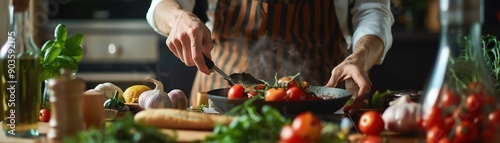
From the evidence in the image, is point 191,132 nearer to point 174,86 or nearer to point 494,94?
point 494,94

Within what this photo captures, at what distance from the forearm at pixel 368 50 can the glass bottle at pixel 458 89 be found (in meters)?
1.02

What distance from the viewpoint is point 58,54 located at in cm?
176

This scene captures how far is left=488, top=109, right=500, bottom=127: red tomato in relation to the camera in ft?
3.87

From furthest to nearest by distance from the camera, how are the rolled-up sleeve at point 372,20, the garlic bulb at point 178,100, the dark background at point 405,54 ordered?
the dark background at point 405,54 → the rolled-up sleeve at point 372,20 → the garlic bulb at point 178,100

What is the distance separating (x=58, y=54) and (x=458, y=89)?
3.09 feet

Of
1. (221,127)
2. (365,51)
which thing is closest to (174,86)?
(365,51)

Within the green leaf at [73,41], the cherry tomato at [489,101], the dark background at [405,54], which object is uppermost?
the green leaf at [73,41]

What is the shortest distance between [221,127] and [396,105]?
1.43ft

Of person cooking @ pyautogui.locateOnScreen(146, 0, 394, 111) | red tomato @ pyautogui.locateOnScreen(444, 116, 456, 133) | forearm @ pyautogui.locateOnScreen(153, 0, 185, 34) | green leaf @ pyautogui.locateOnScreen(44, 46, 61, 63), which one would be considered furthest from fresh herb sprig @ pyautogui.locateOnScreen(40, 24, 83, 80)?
red tomato @ pyautogui.locateOnScreen(444, 116, 456, 133)

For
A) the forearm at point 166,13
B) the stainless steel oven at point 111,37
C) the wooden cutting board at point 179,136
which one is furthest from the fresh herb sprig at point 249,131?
the stainless steel oven at point 111,37

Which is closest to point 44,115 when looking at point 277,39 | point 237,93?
point 237,93

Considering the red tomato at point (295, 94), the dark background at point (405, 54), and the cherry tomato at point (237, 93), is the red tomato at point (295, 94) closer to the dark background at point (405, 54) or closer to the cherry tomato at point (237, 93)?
the cherry tomato at point (237, 93)

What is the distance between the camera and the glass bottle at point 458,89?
1.18m

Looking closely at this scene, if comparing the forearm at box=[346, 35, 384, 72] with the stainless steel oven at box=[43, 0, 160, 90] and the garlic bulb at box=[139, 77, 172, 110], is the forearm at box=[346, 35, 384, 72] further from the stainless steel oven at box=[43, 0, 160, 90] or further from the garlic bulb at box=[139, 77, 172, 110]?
the stainless steel oven at box=[43, 0, 160, 90]
